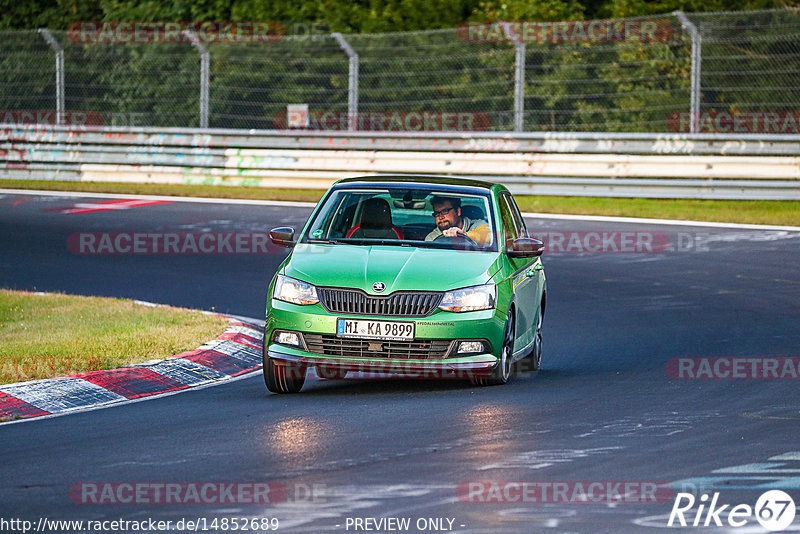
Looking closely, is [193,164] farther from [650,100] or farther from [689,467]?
[689,467]

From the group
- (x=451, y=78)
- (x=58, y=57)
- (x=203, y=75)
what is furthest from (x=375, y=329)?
(x=58, y=57)

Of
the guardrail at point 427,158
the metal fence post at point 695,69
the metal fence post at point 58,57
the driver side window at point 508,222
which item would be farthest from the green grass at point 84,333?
the metal fence post at point 58,57

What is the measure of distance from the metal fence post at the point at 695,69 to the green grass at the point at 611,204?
139 cm

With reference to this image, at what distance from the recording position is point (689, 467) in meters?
7.03

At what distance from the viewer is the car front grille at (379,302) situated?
9.28m

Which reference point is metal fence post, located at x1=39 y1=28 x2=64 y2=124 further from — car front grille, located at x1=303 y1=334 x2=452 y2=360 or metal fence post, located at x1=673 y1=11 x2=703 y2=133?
car front grille, located at x1=303 y1=334 x2=452 y2=360

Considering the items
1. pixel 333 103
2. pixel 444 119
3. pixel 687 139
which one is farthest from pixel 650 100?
pixel 333 103

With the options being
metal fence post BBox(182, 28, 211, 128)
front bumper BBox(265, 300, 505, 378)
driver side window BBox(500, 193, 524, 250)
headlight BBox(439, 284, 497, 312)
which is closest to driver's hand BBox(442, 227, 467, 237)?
driver side window BBox(500, 193, 524, 250)

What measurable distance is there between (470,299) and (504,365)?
0.62 metres

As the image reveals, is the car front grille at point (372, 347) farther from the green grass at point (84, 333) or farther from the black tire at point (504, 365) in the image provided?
the green grass at point (84, 333)

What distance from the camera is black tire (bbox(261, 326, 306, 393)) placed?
9.46 meters

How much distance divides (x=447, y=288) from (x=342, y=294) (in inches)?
27.6

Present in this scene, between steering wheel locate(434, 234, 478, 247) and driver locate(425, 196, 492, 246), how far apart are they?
22 millimetres

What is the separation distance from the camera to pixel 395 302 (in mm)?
9289
